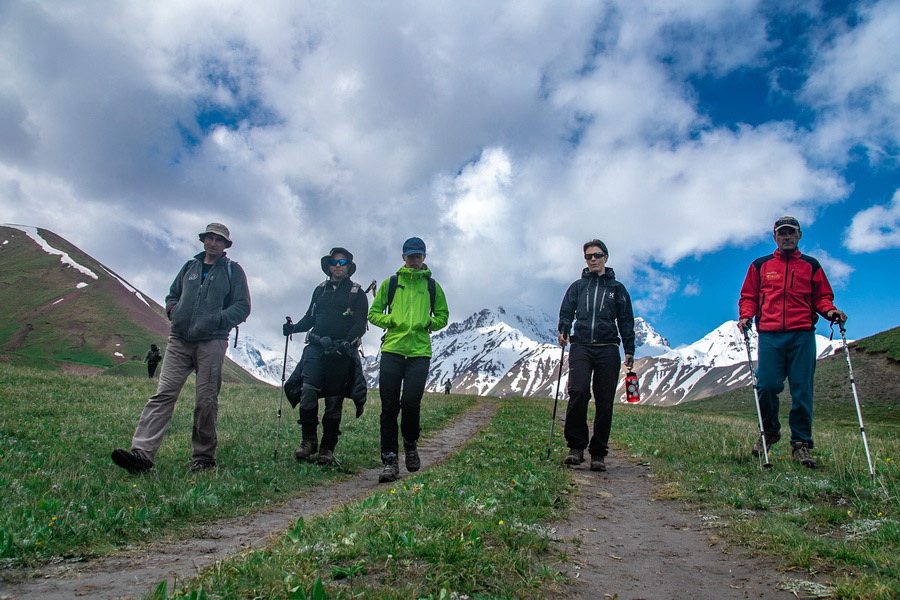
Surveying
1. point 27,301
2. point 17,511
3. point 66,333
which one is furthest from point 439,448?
point 27,301

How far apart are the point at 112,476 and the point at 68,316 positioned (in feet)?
448

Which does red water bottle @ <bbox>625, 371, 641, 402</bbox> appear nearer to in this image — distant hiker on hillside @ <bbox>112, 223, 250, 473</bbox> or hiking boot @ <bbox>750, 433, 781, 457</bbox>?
hiking boot @ <bbox>750, 433, 781, 457</bbox>

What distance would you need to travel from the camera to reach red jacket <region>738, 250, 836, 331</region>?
28.4ft

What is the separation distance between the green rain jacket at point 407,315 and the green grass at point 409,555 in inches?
136

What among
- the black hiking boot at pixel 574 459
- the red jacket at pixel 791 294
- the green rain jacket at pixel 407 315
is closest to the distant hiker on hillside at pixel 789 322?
the red jacket at pixel 791 294

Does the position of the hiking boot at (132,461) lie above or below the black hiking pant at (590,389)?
below

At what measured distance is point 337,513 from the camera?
5.01 meters

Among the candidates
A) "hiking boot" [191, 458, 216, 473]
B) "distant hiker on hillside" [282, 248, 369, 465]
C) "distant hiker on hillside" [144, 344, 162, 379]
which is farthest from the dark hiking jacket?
"distant hiker on hillside" [144, 344, 162, 379]

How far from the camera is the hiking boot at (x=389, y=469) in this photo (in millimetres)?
8234

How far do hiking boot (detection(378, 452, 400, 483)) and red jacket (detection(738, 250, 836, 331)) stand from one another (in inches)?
247

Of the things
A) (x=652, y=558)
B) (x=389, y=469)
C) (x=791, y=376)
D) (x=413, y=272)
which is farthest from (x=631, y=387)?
(x=652, y=558)

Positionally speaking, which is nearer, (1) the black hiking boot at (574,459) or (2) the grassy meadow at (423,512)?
(2) the grassy meadow at (423,512)

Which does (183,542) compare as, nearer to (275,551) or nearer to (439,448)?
(275,551)

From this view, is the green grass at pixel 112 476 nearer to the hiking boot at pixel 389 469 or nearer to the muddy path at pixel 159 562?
the muddy path at pixel 159 562
